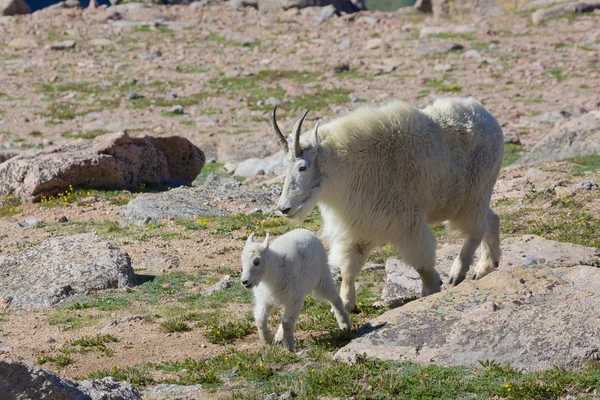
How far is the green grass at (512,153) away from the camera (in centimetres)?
2106

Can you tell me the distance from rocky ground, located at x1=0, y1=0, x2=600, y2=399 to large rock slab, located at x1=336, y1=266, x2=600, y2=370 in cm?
2

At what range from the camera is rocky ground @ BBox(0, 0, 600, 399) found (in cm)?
757

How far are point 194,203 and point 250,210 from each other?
117 centimetres

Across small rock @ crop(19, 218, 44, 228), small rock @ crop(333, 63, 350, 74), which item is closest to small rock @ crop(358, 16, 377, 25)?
small rock @ crop(333, 63, 350, 74)

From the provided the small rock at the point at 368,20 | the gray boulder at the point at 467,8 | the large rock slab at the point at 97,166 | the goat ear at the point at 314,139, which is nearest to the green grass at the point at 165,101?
the large rock slab at the point at 97,166

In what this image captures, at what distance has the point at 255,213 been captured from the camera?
50.9ft

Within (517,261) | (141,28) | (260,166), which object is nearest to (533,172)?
(517,261)

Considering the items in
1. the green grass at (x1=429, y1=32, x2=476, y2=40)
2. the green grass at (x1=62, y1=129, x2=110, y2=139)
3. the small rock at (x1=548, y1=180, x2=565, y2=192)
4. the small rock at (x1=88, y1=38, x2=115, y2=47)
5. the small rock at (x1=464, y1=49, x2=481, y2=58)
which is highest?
the small rock at (x1=548, y1=180, x2=565, y2=192)

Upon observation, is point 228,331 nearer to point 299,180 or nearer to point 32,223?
point 299,180

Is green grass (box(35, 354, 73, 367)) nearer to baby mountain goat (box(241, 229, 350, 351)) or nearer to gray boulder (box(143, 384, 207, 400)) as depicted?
gray boulder (box(143, 384, 207, 400))

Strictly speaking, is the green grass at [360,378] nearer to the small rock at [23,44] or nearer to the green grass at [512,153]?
the green grass at [512,153]

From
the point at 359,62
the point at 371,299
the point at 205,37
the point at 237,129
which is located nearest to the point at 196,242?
the point at 371,299

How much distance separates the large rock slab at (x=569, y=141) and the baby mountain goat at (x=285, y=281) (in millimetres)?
11092

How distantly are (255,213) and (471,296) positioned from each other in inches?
302
